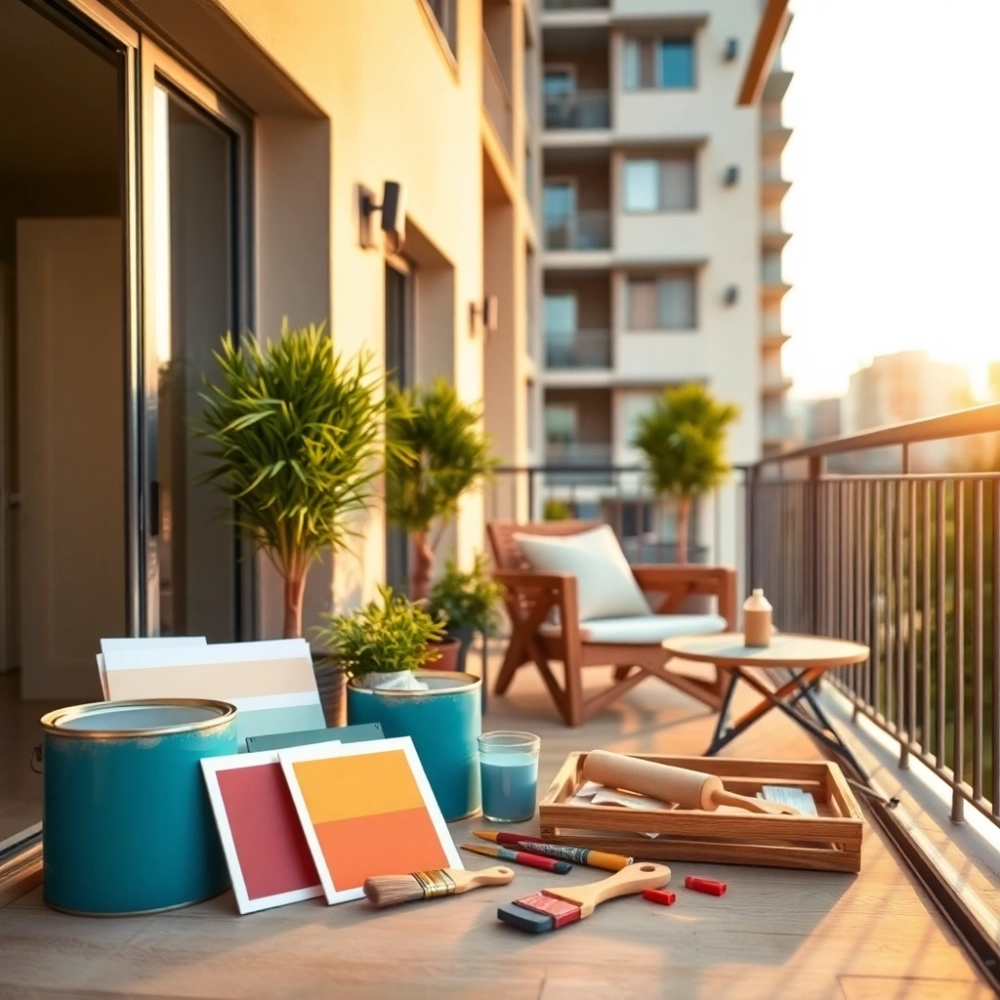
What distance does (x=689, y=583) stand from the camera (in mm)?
4598

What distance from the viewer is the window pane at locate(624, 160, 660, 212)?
1656 cm

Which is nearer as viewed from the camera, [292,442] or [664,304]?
[292,442]

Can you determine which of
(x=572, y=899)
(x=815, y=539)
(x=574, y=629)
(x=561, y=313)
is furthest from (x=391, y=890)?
(x=561, y=313)

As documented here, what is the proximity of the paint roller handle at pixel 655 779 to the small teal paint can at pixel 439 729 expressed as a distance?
30 centimetres

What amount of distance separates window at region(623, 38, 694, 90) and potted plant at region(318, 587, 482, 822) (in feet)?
48.8

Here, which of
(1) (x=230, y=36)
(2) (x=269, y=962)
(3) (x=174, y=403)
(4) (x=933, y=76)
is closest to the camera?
(2) (x=269, y=962)

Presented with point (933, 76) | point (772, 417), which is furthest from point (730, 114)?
point (772, 417)

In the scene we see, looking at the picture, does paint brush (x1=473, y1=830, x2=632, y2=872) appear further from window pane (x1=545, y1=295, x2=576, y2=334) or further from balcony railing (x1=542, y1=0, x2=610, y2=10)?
balcony railing (x1=542, y1=0, x2=610, y2=10)

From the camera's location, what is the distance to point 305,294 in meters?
3.71

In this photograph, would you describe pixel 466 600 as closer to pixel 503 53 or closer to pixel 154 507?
pixel 154 507

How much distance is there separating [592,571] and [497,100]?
5304 millimetres

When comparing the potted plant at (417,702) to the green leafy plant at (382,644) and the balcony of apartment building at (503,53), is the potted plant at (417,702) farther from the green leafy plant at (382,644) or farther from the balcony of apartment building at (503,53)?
the balcony of apartment building at (503,53)

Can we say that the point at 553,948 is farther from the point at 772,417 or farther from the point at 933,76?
the point at 772,417

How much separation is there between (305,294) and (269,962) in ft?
7.74
